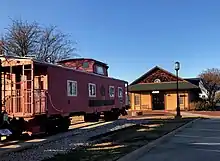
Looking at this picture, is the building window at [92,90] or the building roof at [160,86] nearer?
the building window at [92,90]

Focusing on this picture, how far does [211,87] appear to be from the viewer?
194 feet

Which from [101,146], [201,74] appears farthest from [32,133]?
[201,74]

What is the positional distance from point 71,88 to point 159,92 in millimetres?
30029

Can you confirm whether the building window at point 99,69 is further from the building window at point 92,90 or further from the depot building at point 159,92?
the depot building at point 159,92

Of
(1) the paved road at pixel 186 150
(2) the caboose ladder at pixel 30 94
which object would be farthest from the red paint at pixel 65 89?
(1) the paved road at pixel 186 150

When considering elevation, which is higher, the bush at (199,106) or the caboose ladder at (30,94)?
the caboose ladder at (30,94)

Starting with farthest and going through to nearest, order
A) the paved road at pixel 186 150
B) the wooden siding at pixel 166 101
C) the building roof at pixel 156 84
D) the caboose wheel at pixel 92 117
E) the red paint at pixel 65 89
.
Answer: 1. the wooden siding at pixel 166 101
2. the building roof at pixel 156 84
3. the caboose wheel at pixel 92 117
4. the red paint at pixel 65 89
5. the paved road at pixel 186 150

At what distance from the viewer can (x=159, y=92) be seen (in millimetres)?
47375

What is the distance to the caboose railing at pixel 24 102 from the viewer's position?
14.7 metres

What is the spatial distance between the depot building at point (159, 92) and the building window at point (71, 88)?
27.6m

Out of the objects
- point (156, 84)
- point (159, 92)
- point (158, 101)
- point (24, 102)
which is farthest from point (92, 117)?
point (158, 101)

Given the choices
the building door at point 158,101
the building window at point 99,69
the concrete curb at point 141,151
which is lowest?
the concrete curb at point 141,151

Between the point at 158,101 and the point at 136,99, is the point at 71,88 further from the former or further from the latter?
the point at 158,101

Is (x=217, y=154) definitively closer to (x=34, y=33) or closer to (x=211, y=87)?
(x=34, y=33)
